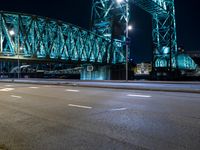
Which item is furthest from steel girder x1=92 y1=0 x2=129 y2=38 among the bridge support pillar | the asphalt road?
the asphalt road

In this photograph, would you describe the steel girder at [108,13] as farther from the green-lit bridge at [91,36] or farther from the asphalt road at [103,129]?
the asphalt road at [103,129]

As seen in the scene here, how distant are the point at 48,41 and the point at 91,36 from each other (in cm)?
1739

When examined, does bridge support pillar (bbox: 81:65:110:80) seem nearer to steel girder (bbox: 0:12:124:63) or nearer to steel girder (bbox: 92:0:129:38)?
steel girder (bbox: 0:12:124:63)

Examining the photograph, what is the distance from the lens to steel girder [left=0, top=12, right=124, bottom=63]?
65500mm

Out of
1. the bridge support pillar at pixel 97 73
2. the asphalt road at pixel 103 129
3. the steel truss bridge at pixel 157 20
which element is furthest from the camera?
the bridge support pillar at pixel 97 73

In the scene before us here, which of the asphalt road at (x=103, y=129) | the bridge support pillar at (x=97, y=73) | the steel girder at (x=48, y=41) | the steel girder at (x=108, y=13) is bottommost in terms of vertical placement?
the asphalt road at (x=103, y=129)

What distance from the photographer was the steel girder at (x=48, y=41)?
65.5 m

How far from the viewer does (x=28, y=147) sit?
637 centimetres

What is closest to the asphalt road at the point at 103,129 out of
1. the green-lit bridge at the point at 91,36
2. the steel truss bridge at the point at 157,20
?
the green-lit bridge at the point at 91,36

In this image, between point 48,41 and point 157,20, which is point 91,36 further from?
point 157,20

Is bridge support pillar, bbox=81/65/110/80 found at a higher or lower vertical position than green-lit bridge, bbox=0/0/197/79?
lower

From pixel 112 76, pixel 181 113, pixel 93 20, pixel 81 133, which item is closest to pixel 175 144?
pixel 81 133

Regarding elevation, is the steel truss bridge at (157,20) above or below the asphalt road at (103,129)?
above

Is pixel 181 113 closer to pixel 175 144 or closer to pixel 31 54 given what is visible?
pixel 175 144
